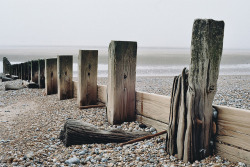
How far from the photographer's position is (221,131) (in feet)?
9.09

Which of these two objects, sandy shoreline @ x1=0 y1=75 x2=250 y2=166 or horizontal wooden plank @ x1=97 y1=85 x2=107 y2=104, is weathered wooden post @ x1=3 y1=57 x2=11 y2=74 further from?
horizontal wooden plank @ x1=97 y1=85 x2=107 y2=104

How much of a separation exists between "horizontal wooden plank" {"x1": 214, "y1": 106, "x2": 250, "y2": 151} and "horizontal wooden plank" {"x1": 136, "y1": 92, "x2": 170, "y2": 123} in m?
0.81

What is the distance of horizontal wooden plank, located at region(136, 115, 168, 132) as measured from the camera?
3.55 meters

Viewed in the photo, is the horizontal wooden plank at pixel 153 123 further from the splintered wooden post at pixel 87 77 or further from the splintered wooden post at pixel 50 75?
the splintered wooden post at pixel 50 75

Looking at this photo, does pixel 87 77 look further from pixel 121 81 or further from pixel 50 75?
pixel 50 75

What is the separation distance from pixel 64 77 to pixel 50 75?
3.55ft

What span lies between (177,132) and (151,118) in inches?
36.6

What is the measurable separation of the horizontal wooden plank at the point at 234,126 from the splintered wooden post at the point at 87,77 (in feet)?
9.34

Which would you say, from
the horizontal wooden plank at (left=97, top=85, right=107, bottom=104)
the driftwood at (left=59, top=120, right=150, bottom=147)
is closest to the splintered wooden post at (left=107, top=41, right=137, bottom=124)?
the driftwood at (left=59, top=120, right=150, bottom=147)

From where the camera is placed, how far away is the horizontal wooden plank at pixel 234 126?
257cm

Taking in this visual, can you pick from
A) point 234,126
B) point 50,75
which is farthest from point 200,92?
point 50,75

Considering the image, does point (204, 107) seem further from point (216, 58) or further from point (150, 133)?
point (150, 133)

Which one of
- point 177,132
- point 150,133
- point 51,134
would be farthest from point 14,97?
point 177,132

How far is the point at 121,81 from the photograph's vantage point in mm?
3889
